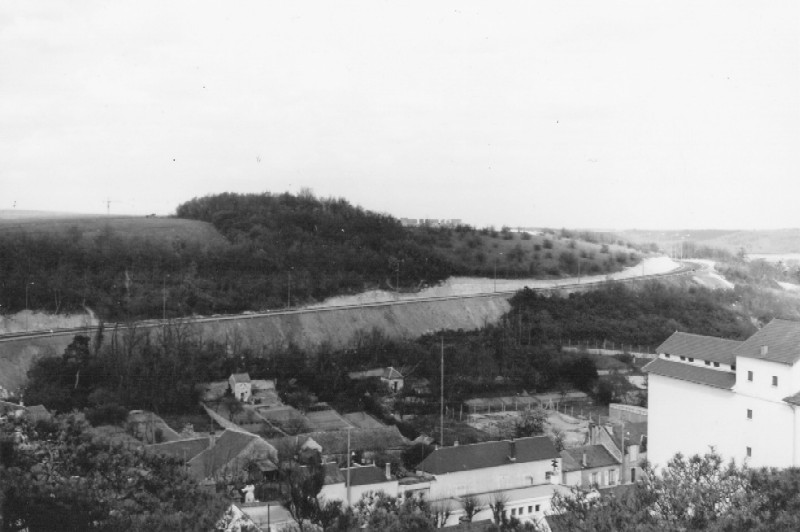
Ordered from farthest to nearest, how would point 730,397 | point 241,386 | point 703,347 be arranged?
point 241,386, point 703,347, point 730,397

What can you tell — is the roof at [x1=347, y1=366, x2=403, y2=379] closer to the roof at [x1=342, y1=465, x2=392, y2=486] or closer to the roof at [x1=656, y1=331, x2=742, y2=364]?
the roof at [x1=656, y1=331, x2=742, y2=364]

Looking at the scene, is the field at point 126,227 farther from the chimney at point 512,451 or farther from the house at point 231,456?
the chimney at point 512,451

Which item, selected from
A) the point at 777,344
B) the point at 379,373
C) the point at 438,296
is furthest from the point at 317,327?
the point at 777,344

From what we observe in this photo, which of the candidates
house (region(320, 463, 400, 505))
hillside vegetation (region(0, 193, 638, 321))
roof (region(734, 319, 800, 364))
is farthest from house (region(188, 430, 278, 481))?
hillside vegetation (region(0, 193, 638, 321))

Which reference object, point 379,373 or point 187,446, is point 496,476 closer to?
point 187,446

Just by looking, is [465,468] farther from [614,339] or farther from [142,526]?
[614,339]

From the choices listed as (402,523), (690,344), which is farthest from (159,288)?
(402,523)
